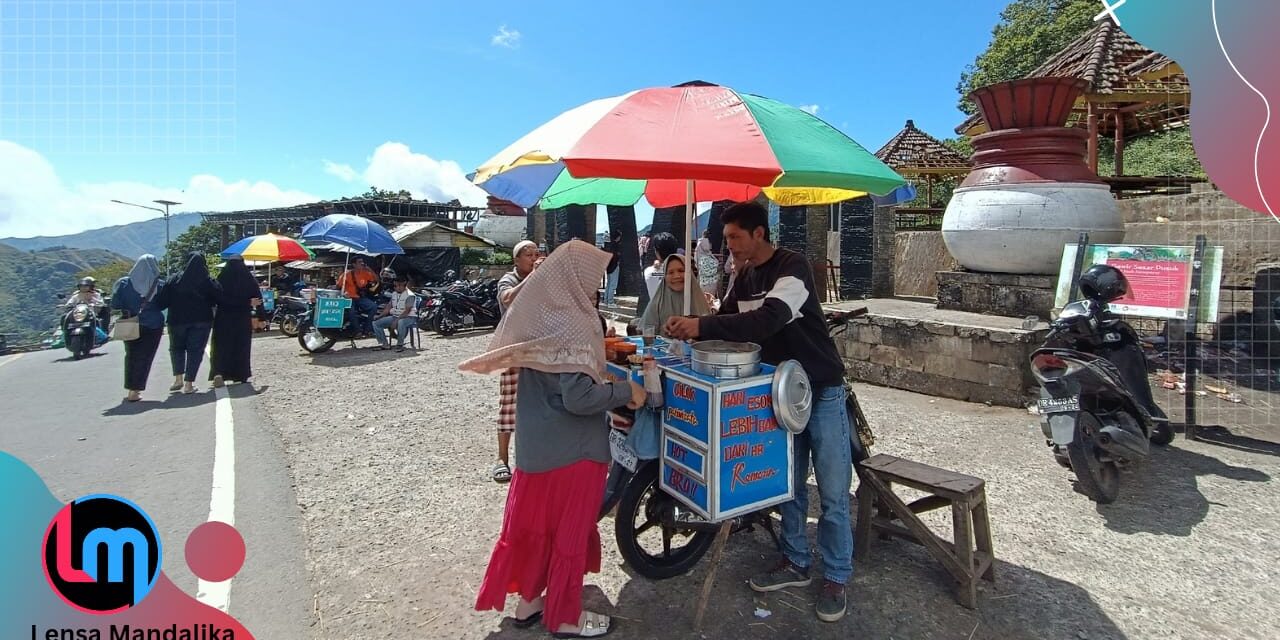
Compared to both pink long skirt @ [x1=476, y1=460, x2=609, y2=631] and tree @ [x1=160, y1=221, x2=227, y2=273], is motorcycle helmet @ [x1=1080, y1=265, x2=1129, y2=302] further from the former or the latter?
tree @ [x1=160, y1=221, x2=227, y2=273]

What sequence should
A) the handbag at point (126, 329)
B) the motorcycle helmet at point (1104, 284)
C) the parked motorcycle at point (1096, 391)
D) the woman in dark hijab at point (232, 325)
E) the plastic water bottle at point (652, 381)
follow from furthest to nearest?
the woman in dark hijab at point (232, 325) < the handbag at point (126, 329) < the motorcycle helmet at point (1104, 284) < the parked motorcycle at point (1096, 391) < the plastic water bottle at point (652, 381)

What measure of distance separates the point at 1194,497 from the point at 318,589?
5.12 m

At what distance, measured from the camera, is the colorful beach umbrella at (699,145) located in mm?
2389

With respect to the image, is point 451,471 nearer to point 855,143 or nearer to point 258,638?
point 258,638

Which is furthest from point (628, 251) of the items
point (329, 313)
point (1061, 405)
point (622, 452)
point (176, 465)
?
point (622, 452)

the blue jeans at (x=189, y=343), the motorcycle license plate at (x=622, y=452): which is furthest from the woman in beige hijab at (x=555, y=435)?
the blue jeans at (x=189, y=343)

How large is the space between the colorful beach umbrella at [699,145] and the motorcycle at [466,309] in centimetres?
937

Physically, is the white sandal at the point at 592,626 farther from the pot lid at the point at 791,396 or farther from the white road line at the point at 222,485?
the white road line at the point at 222,485

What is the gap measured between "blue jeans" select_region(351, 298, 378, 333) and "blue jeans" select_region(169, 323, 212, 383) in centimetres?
341

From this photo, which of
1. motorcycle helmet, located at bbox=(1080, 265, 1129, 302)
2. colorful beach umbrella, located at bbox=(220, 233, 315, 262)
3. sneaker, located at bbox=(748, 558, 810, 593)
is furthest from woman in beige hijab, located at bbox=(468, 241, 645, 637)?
colorful beach umbrella, located at bbox=(220, 233, 315, 262)

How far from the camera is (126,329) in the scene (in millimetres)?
6805

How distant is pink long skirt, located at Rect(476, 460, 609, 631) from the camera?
2490 mm

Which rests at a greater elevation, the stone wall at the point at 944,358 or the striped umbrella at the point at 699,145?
the striped umbrella at the point at 699,145

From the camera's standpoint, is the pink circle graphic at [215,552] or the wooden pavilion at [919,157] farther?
the wooden pavilion at [919,157]
